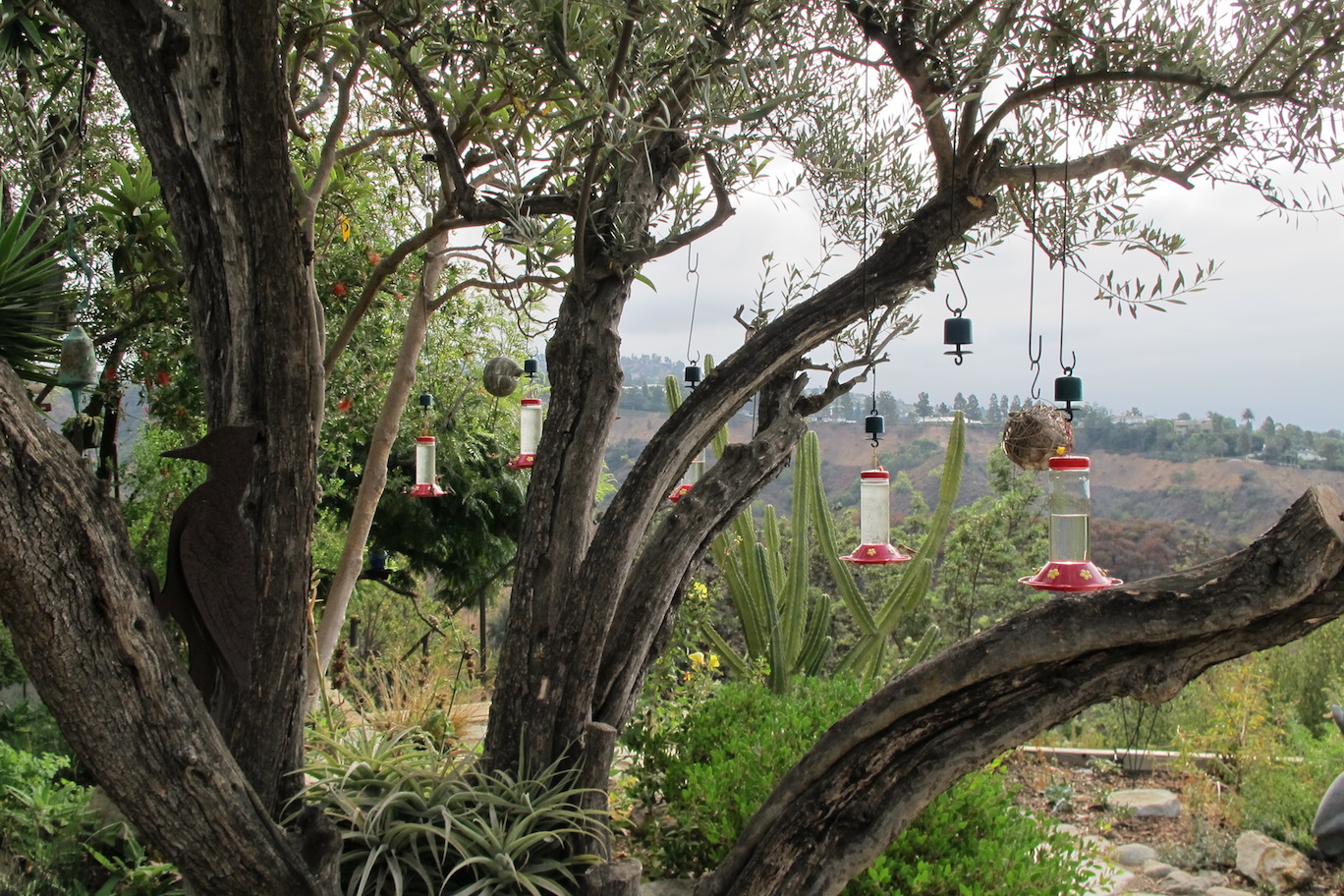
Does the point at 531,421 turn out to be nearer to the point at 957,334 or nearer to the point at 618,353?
the point at 618,353

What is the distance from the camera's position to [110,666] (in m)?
1.54

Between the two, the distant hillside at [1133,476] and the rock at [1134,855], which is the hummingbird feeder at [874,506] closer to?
the rock at [1134,855]

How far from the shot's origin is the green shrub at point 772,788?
92.2 inches

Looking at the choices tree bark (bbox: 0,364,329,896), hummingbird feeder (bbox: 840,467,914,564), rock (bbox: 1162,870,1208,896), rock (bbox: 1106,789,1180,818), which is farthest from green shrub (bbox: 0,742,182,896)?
rock (bbox: 1106,789,1180,818)

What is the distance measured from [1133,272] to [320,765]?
2.32 metres

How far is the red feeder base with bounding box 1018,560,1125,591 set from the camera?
2023mm

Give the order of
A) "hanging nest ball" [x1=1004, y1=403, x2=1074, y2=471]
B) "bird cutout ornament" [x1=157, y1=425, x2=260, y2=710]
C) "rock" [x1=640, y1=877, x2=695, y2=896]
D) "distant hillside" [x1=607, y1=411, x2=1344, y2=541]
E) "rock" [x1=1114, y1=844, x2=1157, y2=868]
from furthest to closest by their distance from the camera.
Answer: "distant hillside" [x1=607, y1=411, x2=1344, y2=541]
"rock" [x1=1114, y1=844, x2=1157, y2=868]
"rock" [x1=640, y1=877, x2=695, y2=896]
"hanging nest ball" [x1=1004, y1=403, x2=1074, y2=471]
"bird cutout ornament" [x1=157, y1=425, x2=260, y2=710]

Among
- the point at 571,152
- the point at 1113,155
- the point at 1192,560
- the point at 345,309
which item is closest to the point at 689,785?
the point at 571,152

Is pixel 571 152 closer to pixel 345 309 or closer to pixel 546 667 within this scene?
pixel 546 667

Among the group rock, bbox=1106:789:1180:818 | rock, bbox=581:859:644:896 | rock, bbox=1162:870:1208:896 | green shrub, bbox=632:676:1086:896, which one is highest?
rock, bbox=581:859:644:896

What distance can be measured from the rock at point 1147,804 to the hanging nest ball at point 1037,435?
2652mm

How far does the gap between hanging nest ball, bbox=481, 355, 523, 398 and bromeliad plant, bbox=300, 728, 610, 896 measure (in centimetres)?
201

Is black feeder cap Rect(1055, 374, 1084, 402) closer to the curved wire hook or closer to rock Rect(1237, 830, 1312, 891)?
the curved wire hook

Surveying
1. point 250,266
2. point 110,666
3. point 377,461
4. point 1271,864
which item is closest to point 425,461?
point 377,461
